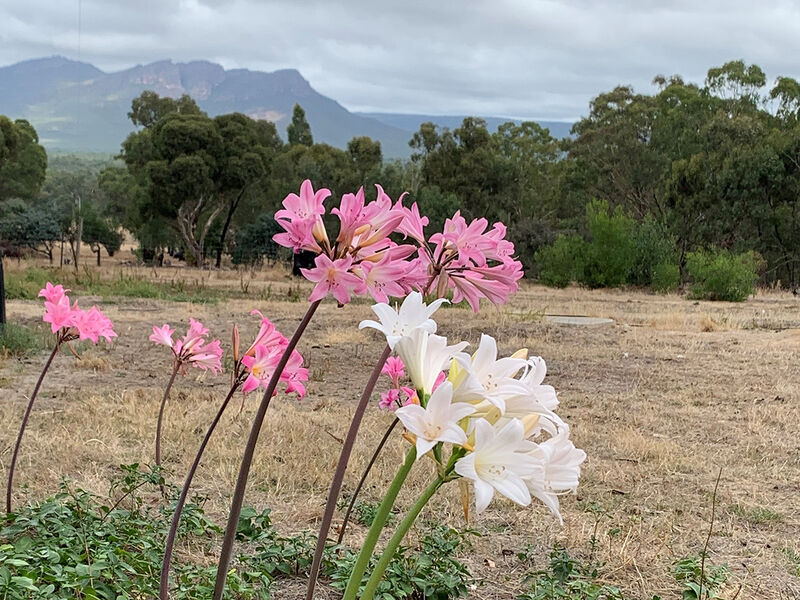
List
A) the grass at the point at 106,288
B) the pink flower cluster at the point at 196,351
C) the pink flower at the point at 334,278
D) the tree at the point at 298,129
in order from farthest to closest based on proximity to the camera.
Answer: the tree at the point at 298,129
the grass at the point at 106,288
the pink flower cluster at the point at 196,351
the pink flower at the point at 334,278

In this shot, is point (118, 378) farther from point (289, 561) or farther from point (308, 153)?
point (308, 153)

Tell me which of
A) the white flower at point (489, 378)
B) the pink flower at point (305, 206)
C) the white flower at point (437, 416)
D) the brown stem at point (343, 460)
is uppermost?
the pink flower at point (305, 206)

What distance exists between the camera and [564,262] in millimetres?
19688

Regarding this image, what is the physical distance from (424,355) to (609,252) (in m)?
18.8

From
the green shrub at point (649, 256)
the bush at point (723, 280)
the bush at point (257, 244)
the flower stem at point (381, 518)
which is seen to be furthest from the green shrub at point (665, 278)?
the flower stem at point (381, 518)

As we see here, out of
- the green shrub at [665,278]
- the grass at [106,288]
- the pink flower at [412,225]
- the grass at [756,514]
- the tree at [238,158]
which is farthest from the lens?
the tree at [238,158]

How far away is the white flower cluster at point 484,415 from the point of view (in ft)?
2.75

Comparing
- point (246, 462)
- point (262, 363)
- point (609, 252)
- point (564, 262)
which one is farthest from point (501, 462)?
point (564, 262)

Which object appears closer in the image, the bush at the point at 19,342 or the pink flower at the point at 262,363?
the pink flower at the point at 262,363

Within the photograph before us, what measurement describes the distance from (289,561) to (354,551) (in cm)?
34

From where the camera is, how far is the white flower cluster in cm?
84

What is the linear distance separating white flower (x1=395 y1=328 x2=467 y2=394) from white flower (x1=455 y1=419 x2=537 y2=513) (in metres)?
0.13

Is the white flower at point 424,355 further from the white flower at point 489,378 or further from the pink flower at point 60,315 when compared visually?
the pink flower at point 60,315

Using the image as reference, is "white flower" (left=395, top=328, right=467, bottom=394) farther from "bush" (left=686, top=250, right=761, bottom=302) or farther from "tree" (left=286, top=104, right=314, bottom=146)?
"tree" (left=286, top=104, right=314, bottom=146)
